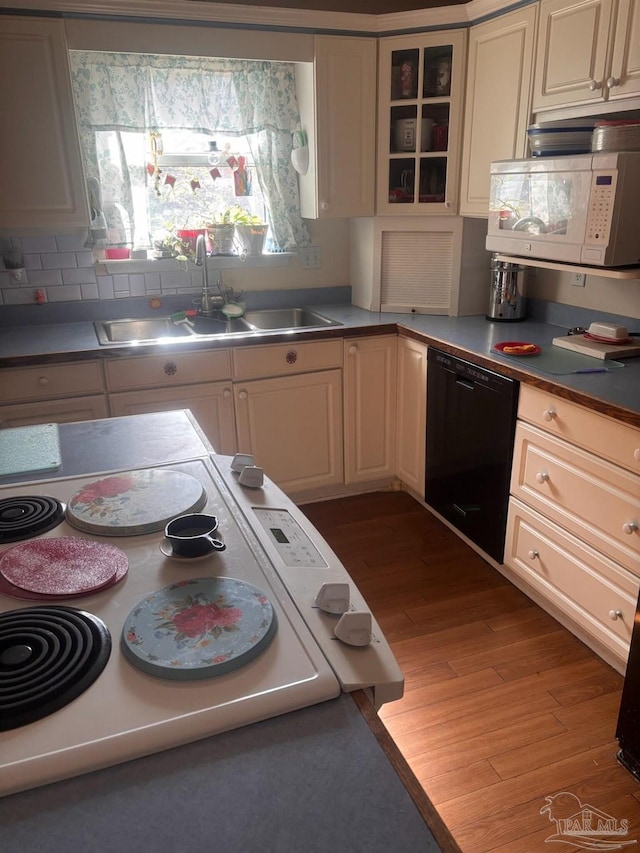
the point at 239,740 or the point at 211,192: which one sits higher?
the point at 211,192

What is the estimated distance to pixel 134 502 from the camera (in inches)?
45.6

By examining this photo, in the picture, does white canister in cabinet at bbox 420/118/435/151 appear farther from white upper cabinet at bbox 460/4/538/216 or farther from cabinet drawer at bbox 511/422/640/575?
cabinet drawer at bbox 511/422/640/575

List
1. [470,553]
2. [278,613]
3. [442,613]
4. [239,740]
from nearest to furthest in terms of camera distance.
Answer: [239,740] → [278,613] → [442,613] → [470,553]

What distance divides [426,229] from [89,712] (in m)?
2.77

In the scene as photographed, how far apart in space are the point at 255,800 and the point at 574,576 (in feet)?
5.61

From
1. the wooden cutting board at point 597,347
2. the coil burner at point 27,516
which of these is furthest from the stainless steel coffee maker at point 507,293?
the coil burner at point 27,516

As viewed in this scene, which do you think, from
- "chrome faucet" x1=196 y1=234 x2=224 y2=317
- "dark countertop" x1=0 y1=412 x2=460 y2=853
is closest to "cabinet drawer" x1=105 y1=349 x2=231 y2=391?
"chrome faucet" x1=196 y1=234 x2=224 y2=317

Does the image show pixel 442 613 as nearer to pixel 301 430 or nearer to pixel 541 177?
pixel 301 430

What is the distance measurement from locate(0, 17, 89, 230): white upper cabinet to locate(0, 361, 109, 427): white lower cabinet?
63 cm

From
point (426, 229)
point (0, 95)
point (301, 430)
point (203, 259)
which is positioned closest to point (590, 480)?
point (301, 430)

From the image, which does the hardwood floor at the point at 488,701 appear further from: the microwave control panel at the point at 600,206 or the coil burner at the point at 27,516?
the microwave control panel at the point at 600,206

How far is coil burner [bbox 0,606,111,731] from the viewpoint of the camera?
0.71 m

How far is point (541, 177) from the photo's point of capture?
220 cm

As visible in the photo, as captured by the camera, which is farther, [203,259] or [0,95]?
[203,259]
